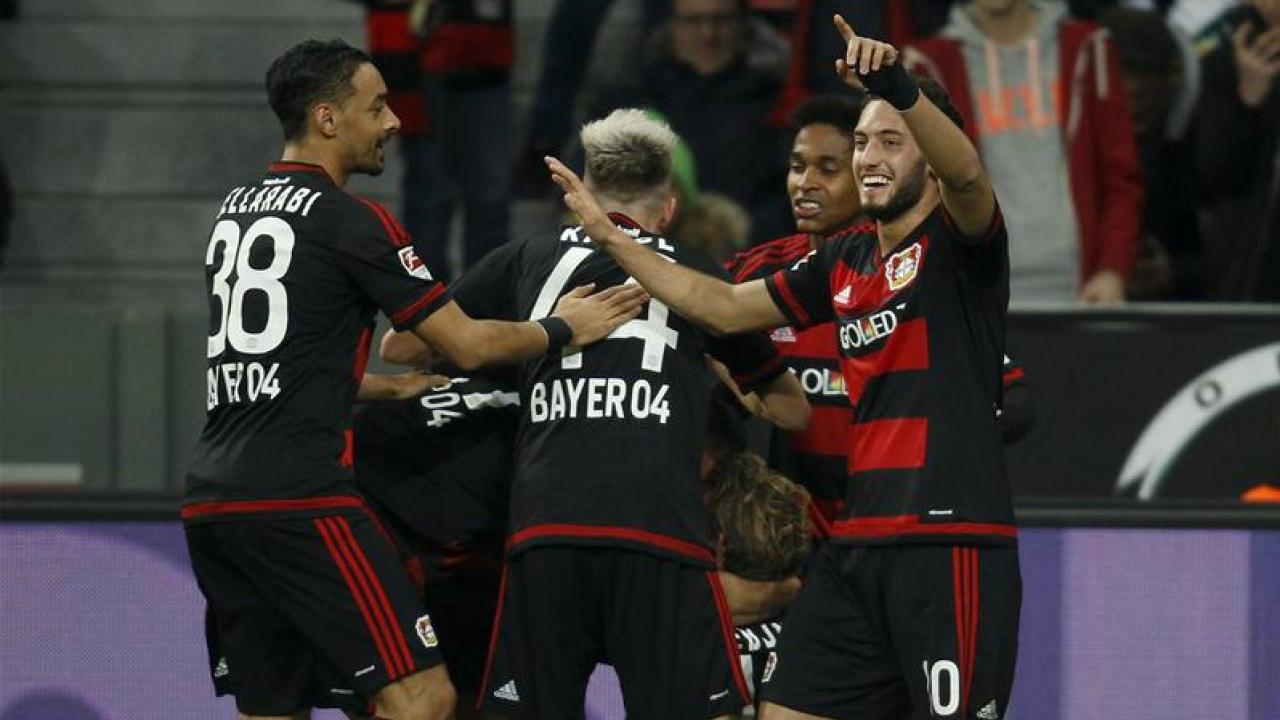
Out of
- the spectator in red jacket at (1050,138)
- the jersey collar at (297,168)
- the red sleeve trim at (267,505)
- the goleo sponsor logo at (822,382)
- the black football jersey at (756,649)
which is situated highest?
the spectator in red jacket at (1050,138)

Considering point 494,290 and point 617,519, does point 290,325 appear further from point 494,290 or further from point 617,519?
point 617,519

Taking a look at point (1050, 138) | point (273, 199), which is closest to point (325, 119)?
point (273, 199)

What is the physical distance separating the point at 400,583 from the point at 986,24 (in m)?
3.37

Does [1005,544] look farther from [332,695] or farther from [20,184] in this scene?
[20,184]

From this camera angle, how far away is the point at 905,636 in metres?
5.09

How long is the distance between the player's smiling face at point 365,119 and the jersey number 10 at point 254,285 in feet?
0.86

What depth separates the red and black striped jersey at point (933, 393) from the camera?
16.6 feet

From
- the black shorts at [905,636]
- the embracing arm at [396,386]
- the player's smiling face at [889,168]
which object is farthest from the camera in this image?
the embracing arm at [396,386]

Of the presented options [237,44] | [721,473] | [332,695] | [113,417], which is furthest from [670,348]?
[237,44]

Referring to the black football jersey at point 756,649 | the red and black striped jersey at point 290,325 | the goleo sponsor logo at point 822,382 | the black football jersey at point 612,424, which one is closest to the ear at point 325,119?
the red and black striped jersey at point 290,325

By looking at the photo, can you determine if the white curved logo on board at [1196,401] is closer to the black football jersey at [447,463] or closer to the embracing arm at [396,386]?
the black football jersey at [447,463]

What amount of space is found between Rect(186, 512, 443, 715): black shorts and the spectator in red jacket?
10.3 feet

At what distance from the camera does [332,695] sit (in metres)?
5.39

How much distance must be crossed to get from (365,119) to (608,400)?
836 millimetres
